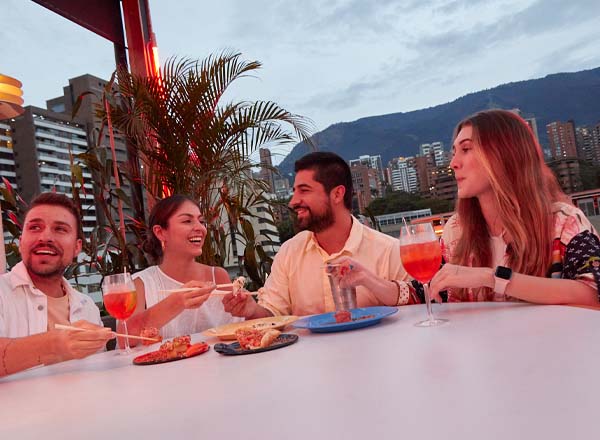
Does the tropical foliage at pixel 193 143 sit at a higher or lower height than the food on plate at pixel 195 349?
higher

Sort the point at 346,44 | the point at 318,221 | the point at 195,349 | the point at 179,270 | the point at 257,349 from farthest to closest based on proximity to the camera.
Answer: the point at 346,44, the point at 179,270, the point at 318,221, the point at 195,349, the point at 257,349

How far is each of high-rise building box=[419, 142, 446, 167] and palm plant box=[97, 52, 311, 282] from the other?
113cm

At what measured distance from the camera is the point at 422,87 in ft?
27.5

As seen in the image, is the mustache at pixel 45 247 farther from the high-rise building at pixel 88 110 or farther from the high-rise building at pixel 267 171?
the high-rise building at pixel 88 110

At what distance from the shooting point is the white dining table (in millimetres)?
647

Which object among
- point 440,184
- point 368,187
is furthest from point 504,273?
point 368,187

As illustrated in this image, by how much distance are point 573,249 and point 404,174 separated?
3.06 meters

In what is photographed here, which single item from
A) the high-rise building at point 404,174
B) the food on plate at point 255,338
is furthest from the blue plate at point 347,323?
the high-rise building at point 404,174

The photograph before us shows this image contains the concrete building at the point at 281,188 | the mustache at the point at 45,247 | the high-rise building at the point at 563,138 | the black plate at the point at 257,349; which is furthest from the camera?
the concrete building at the point at 281,188

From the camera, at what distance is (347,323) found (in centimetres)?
141

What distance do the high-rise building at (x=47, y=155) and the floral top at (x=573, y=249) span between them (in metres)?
3.65

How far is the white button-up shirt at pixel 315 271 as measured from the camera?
2.43m

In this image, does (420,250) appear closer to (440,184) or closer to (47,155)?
(440,184)

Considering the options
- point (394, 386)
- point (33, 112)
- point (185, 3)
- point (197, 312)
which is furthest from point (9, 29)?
point (394, 386)
